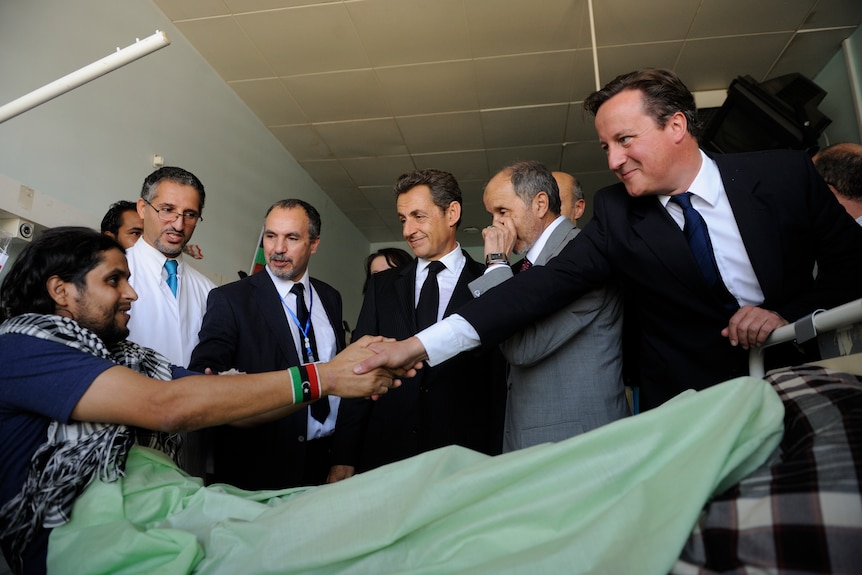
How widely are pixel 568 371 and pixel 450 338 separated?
335 mm

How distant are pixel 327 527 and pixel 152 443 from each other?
711mm

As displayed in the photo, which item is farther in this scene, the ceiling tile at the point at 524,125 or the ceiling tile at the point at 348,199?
the ceiling tile at the point at 348,199

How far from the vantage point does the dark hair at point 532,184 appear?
6.40 ft

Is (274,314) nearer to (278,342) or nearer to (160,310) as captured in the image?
(278,342)

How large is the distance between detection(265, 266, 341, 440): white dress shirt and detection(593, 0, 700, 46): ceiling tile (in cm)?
237

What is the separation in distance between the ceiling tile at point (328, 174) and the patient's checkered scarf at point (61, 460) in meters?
4.27

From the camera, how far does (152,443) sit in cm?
141

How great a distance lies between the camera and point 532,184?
1949 millimetres

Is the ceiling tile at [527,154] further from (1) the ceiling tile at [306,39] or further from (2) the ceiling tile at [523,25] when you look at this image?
(1) the ceiling tile at [306,39]

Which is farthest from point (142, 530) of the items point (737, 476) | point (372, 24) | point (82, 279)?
point (372, 24)

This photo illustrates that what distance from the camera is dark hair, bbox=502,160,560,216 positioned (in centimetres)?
195

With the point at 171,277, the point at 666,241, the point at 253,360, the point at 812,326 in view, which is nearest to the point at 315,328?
the point at 253,360

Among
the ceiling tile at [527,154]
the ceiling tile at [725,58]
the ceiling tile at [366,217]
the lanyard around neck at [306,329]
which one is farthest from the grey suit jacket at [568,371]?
the ceiling tile at [366,217]

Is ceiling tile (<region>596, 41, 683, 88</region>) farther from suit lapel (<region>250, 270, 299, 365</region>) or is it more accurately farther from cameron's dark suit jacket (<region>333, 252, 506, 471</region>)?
suit lapel (<region>250, 270, 299, 365</region>)
